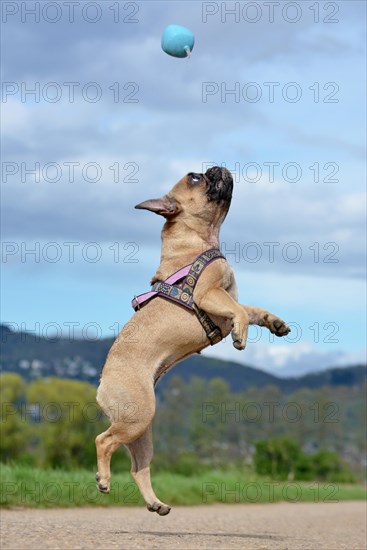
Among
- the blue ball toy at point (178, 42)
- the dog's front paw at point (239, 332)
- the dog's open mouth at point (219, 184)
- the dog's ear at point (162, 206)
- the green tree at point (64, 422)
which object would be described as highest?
the blue ball toy at point (178, 42)

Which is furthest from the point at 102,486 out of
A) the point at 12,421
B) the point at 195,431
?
the point at 195,431

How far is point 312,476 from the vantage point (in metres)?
33.1

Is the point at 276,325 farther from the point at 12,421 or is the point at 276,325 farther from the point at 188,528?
the point at 12,421

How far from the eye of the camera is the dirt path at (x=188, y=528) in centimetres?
882

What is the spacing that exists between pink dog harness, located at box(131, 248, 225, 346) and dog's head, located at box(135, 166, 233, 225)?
48 centimetres

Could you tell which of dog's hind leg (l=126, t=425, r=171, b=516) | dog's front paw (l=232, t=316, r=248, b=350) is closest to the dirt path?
dog's hind leg (l=126, t=425, r=171, b=516)

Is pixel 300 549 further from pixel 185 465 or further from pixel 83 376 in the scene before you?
pixel 83 376

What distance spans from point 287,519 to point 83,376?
8518 centimetres

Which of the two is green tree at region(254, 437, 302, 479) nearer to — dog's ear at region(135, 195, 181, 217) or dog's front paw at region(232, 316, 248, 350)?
dog's ear at region(135, 195, 181, 217)

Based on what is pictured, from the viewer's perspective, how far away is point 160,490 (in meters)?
20.6

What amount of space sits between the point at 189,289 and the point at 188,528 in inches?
211

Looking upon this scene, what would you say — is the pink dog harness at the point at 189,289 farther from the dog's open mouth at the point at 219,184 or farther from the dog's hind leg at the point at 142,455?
the dog's hind leg at the point at 142,455

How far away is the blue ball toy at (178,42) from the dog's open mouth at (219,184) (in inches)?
52.7

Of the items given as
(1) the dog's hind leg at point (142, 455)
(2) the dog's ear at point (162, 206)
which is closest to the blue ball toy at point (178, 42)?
(2) the dog's ear at point (162, 206)
